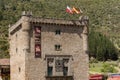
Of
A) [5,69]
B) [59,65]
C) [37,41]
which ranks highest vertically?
[37,41]

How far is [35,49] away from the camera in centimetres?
4819

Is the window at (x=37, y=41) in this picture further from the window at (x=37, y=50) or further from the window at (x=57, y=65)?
the window at (x=57, y=65)

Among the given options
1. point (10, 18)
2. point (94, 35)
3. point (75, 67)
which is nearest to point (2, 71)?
point (75, 67)

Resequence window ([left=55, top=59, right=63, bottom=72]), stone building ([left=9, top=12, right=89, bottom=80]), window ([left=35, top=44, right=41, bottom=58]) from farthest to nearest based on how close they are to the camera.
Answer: window ([left=55, top=59, right=63, bottom=72]) < window ([left=35, top=44, right=41, bottom=58]) < stone building ([left=9, top=12, right=89, bottom=80])

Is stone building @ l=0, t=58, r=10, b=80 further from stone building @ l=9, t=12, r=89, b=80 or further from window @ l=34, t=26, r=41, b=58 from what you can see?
window @ l=34, t=26, r=41, b=58

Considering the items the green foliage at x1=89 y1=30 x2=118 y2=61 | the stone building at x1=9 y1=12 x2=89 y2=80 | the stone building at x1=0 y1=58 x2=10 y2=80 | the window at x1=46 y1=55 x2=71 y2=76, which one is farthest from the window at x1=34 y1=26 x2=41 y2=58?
the green foliage at x1=89 y1=30 x2=118 y2=61

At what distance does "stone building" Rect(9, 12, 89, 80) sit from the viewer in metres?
47.8

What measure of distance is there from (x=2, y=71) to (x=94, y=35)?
2567 inches

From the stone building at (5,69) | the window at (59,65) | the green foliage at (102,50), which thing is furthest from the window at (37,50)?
the green foliage at (102,50)

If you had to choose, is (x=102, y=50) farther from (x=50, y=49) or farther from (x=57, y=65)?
(x=50, y=49)

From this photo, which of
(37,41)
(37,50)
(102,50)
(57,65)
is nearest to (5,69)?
(37,50)

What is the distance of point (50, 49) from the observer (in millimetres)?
49219

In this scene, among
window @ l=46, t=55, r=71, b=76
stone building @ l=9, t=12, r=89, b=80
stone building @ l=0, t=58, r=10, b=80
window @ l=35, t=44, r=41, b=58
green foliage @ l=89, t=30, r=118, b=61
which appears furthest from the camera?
green foliage @ l=89, t=30, r=118, b=61

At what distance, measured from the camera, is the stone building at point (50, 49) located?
47844 millimetres
